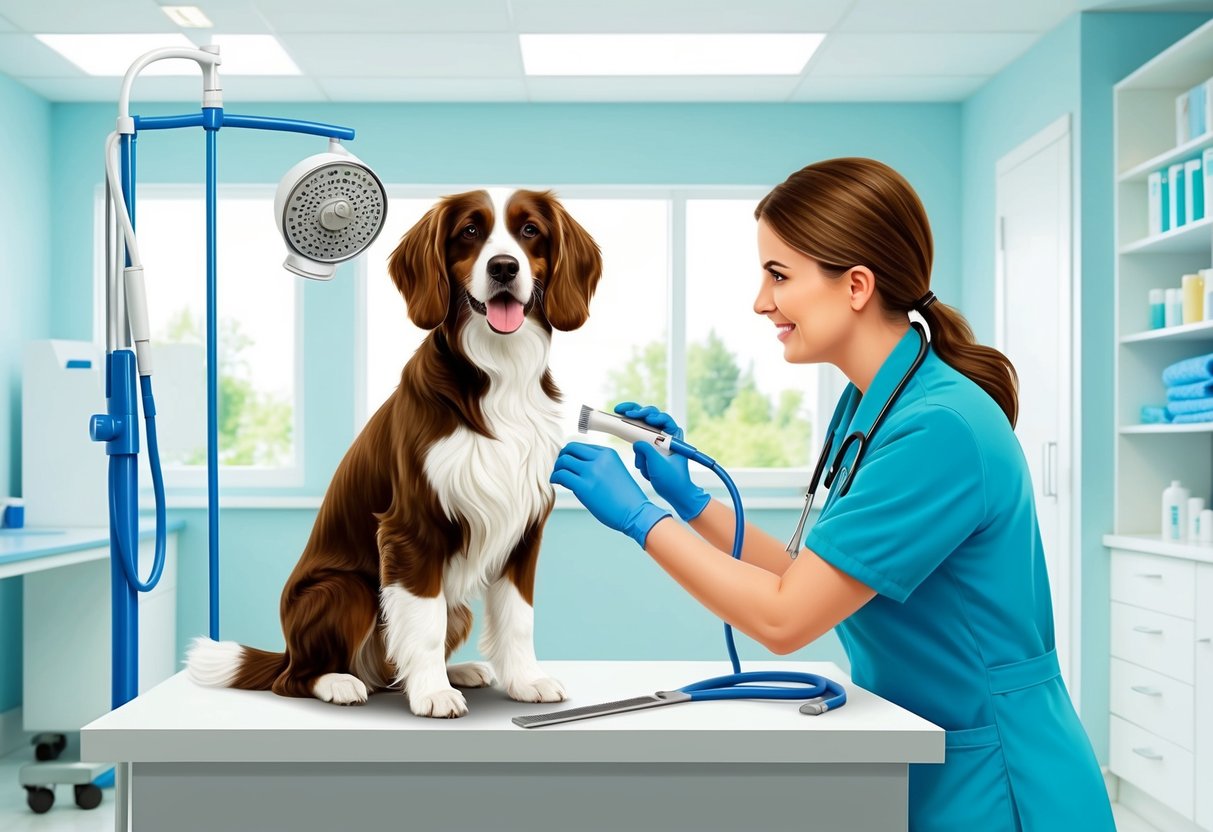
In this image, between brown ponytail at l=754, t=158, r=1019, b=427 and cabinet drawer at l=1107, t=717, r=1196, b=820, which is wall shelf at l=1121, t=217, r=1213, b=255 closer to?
cabinet drawer at l=1107, t=717, r=1196, b=820

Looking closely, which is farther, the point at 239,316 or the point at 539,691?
the point at 239,316

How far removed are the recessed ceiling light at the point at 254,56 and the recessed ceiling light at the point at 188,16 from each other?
8 centimetres

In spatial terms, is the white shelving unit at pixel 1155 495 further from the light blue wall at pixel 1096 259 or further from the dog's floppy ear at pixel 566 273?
the dog's floppy ear at pixel 566 273

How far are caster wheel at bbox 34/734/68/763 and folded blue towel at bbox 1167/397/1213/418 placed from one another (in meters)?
4.03

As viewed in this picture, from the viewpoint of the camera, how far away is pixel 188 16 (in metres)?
3.53

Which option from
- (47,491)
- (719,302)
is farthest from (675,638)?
(47,491)

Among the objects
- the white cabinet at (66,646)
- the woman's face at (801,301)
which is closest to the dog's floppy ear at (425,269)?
the woman's face at (801,301)

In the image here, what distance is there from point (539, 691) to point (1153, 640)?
8.74ft

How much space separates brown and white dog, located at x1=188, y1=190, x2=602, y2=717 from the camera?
1.07 meters

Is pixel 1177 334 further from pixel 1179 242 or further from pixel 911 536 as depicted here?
pixel 911 536

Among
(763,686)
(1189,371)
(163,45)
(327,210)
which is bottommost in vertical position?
(763,686)

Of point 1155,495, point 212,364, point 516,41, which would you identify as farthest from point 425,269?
point 1155,495

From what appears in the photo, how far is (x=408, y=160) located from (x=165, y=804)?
12.5 feet

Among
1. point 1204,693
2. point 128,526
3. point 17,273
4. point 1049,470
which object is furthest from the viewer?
point 17,273
